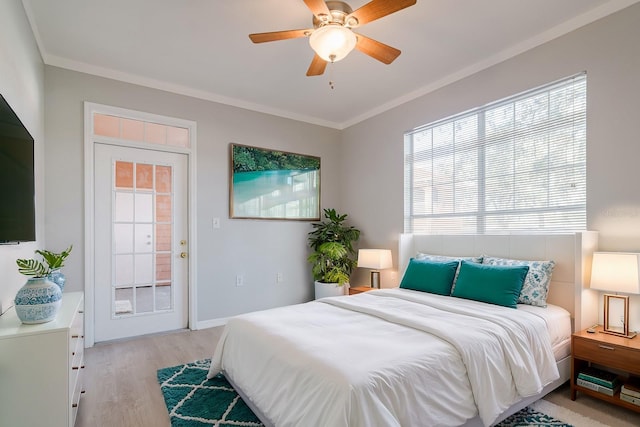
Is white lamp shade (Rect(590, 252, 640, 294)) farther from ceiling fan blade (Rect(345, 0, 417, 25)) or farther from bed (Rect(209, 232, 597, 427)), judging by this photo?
ceiling fan blade (Rect(345, 0, 417, 25))

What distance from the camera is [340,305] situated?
2600 millimetres

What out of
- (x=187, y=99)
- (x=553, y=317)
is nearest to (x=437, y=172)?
(x=553, y=317)

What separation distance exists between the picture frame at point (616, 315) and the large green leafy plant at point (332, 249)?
8.40 ft

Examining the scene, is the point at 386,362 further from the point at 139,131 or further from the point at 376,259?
the point at 139,131

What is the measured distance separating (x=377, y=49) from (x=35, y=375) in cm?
267

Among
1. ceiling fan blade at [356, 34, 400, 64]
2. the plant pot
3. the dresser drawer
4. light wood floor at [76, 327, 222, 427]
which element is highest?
ceiling fan blade at [356, 34, 400, 64]

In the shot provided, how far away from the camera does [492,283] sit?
2.62 m

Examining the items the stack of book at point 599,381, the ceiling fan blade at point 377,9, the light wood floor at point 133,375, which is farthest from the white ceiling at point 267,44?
the light wood floor at point 133,375

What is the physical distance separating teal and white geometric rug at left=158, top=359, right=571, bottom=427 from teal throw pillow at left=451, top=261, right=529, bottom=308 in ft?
2.39

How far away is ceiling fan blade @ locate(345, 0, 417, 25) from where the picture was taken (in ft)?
6.24

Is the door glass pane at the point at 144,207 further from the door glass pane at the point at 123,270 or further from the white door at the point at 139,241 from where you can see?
the door glass pane at the point at 123,270

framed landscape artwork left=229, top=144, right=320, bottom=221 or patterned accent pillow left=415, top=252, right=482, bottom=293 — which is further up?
framed landscape artwork left=229, top=144, right=320, bottom=221

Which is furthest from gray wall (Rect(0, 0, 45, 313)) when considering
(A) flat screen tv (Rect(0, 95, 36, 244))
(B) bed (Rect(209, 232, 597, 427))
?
(B) bed (Rect(209, 232, 597, 427))

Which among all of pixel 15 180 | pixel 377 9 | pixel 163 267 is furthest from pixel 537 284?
pixel 163 267
